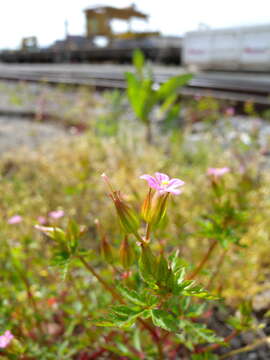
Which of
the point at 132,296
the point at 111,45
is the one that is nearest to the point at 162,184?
the point at 132,296

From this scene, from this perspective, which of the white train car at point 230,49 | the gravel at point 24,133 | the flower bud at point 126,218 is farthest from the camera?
the white train car at point 230,49

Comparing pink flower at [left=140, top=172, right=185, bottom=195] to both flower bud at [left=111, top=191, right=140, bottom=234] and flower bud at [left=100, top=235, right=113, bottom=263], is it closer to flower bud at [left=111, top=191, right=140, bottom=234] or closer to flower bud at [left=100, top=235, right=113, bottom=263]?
flower bud at [left=111, top=191, right=140, bottom=234]

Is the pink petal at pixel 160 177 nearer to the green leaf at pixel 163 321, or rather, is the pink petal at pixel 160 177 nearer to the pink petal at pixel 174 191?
the pink petal at pixel 174 191

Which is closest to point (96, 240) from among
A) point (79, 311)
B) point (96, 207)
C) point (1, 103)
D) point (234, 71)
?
point (96, 207)

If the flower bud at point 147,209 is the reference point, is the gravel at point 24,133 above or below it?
below

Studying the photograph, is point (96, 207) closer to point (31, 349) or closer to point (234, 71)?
point (31, 349)

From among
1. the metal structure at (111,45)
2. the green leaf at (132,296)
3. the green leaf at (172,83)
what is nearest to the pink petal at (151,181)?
the green leaf at (132,296)
